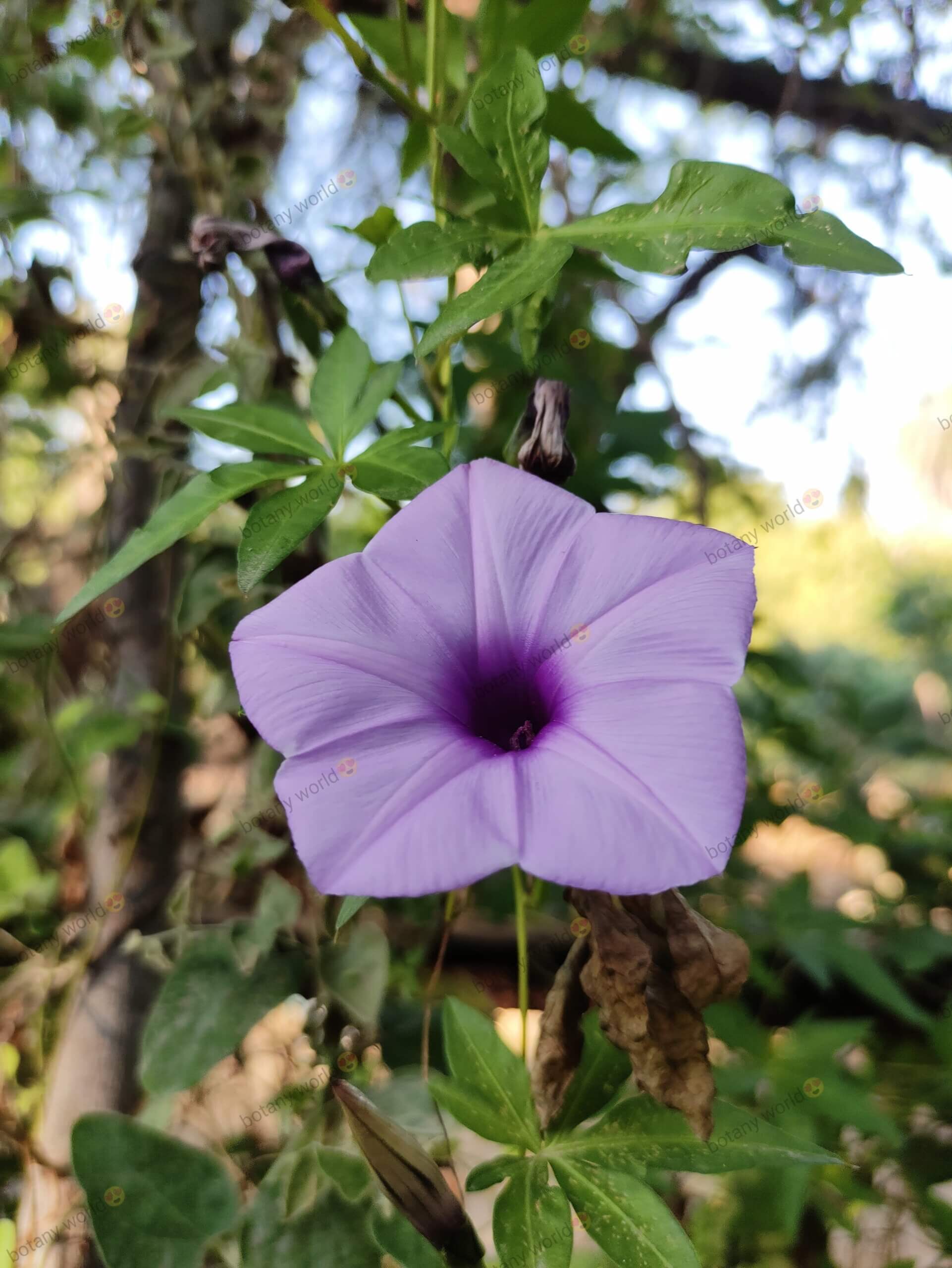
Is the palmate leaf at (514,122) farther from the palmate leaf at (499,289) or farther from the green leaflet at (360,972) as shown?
the green leaflet at (360,972)

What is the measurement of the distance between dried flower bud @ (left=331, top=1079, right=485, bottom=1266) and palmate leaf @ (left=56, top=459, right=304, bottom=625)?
1.08 feet

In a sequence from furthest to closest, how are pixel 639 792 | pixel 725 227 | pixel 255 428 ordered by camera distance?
pixel 255 428, pixel 725 227, pixel 639 792

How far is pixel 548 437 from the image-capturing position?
56cm


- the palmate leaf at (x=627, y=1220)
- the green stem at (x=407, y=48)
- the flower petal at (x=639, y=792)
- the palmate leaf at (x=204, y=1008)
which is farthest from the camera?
the palmate leaf at (x=204, y=1008)

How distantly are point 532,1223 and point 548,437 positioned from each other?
0.47 m

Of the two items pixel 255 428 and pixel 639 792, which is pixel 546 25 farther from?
pixel 639 792

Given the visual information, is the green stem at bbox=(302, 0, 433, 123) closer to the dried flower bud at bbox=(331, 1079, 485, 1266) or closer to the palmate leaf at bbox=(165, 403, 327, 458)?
the palmate leaf at bbox=(165, 403, 327, 458)

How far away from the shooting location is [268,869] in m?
0.87

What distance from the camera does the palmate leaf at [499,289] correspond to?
517 mm

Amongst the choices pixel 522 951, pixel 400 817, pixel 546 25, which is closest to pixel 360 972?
pixel 522 951

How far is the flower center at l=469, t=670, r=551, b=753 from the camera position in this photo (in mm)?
540

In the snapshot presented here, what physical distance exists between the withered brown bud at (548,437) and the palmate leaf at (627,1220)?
43 centimetres

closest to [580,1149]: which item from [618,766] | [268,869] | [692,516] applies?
[618,766]

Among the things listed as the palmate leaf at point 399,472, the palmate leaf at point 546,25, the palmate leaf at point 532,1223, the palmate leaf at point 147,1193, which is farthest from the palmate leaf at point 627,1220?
the palmate leaf at point 546,25
